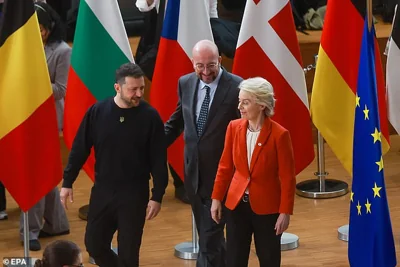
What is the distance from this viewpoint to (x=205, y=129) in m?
6.24

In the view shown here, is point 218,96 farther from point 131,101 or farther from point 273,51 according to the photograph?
point 273,51

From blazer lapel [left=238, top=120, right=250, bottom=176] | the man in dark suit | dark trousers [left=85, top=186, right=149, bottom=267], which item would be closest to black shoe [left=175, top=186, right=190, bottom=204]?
the man in dark suit

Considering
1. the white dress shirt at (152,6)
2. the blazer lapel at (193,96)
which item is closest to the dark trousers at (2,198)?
the white dress shirt at (152,6)

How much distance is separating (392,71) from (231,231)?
1.98m

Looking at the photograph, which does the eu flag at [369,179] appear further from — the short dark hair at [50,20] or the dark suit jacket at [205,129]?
the short dark hair at [50,20]

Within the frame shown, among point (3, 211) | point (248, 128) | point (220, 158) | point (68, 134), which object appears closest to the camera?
point (248, 128)

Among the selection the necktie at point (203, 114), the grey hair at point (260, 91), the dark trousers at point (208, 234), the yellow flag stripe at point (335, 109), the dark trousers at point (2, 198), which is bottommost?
the dark trousers at point (2, 198)

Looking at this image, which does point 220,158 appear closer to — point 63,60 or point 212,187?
point 212,187

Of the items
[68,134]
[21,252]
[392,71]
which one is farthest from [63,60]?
[392,71]

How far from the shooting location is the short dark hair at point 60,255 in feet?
13.0

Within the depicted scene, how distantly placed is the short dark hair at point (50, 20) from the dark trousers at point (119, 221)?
64.5 inches

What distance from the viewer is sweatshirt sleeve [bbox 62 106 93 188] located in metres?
5.99

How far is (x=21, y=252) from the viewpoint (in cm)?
726

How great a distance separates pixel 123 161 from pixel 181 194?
2.59 meters
